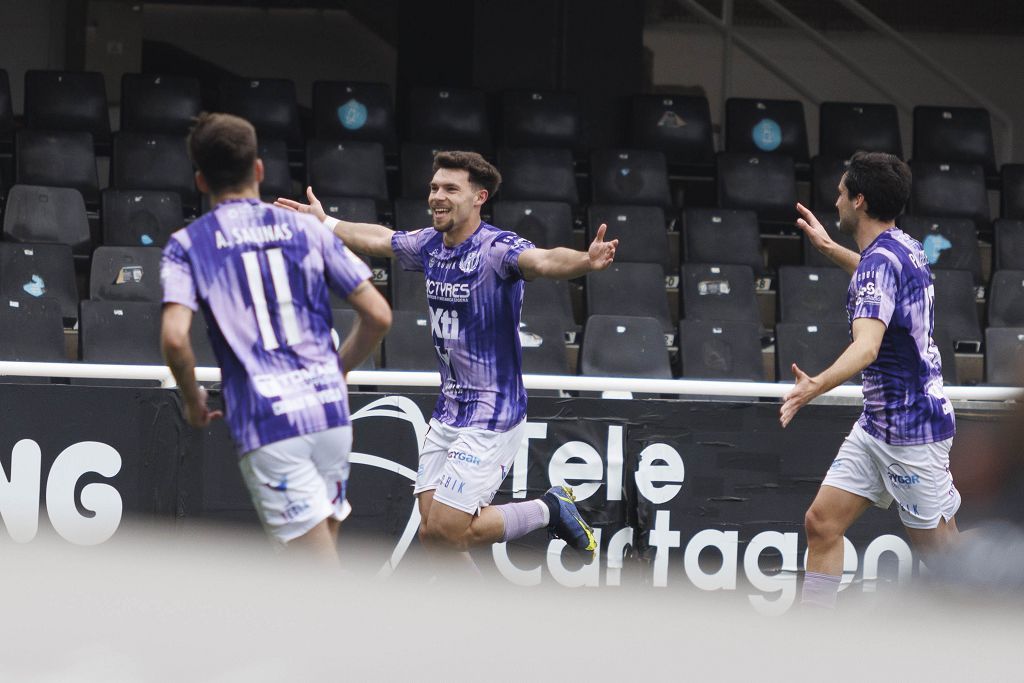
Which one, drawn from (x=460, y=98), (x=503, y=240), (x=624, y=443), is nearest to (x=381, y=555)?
(x=624, y=443)

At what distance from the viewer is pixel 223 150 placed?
3.95 metres

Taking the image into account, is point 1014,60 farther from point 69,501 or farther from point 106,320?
point 69,501

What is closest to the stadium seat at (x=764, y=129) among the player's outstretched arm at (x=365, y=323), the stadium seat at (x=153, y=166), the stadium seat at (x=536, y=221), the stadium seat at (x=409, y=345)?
the stadium seat at (x=536, y=221)

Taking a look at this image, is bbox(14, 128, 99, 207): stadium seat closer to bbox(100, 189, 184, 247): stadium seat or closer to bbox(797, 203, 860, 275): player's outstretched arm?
bbox(100, 189, 184, 247): stadium seat

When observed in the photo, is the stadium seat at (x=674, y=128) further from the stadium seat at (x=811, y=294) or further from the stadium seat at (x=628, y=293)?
the stadium seat at (x=628, y=293)

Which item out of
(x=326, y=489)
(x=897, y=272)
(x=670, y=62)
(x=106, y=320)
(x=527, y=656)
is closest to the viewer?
(x=527, y=656)

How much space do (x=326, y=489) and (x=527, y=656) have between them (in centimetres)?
241

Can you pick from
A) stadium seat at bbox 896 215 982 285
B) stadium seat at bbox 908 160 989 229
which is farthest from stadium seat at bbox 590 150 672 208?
stadium seat at bbox 908 160 989 229

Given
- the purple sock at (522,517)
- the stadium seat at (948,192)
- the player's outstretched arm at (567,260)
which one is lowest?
the purple sock at (522,517)

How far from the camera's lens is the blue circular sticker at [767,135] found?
40.6ft

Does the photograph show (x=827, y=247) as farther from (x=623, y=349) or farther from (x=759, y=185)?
(x=759, y=185)

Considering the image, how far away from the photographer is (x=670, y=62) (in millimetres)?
14711

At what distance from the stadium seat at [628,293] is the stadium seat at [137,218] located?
10.2 feet

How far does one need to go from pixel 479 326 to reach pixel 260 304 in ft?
5.54
